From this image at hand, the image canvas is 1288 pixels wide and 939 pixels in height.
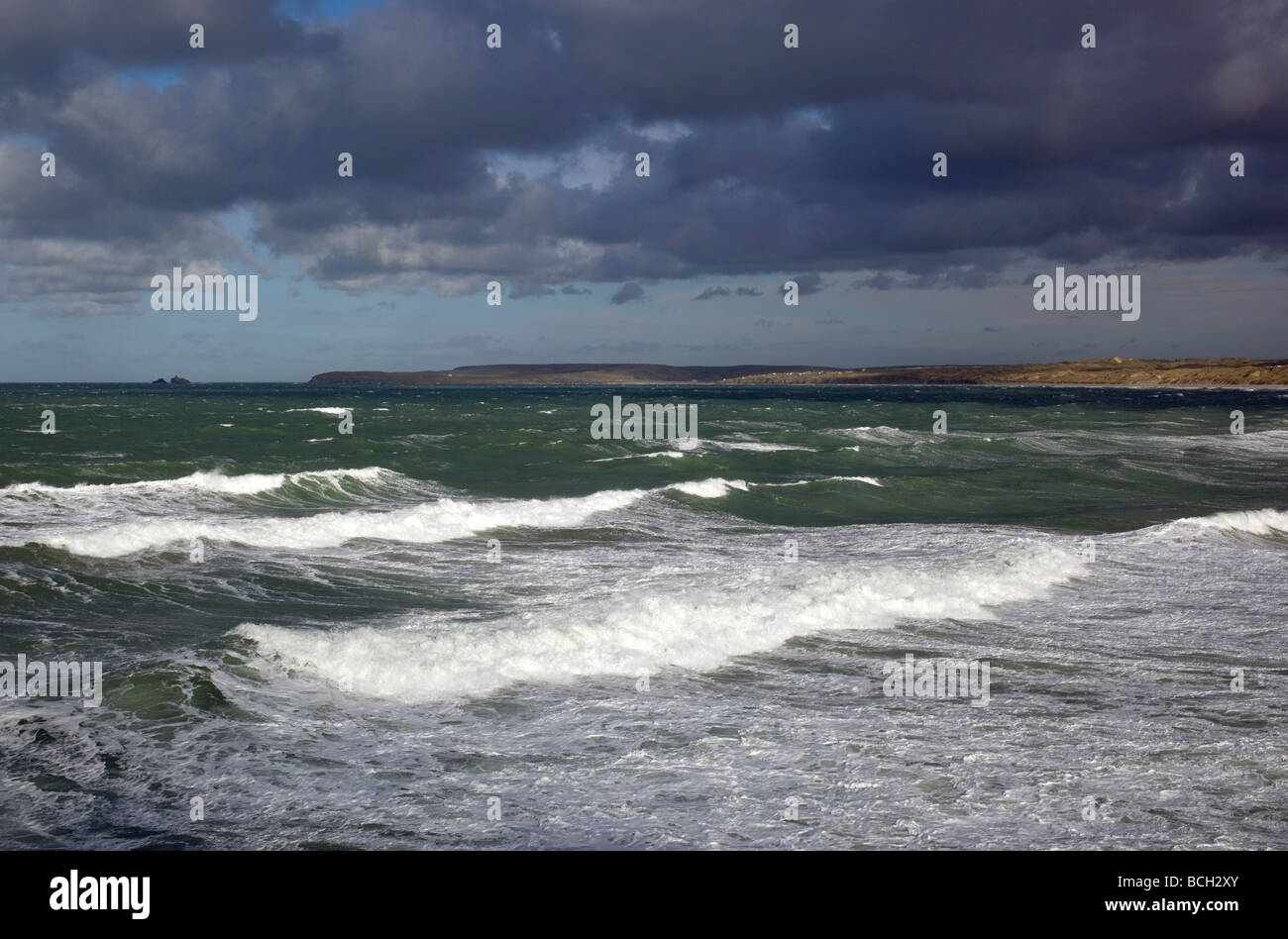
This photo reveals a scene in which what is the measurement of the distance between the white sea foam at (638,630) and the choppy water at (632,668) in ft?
0.19

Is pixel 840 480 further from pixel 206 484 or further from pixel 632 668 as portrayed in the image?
pixel 632 668

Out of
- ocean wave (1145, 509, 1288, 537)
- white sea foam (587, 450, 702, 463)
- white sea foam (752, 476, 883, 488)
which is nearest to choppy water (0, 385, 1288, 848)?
ocean wave (1145, 509, 1288, 537)

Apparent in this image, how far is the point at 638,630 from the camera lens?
11750mm

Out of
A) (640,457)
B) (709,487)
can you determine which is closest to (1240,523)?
(709,487)

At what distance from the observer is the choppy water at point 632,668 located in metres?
6.71

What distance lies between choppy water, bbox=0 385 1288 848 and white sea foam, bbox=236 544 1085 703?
0.19ft

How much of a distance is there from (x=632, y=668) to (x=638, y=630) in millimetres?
1128

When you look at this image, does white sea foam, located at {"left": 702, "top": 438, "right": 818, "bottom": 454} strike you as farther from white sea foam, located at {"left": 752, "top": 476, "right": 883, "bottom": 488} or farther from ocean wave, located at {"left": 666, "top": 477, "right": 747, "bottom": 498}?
ocean wave, located at {"left": 666, "top": 477, "right": 747, "bottom": 498}

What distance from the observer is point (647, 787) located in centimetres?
716

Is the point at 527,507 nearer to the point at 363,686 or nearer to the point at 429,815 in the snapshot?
the point at 363,686

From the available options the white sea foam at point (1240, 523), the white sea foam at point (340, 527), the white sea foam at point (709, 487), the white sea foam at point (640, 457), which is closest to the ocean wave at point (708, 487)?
the white sea foam at point (709, 487)

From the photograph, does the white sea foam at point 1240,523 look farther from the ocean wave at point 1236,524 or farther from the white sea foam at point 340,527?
the white sea foam at point 340,527

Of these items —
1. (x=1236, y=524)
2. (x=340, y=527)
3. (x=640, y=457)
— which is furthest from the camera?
(x=640, y=457)
